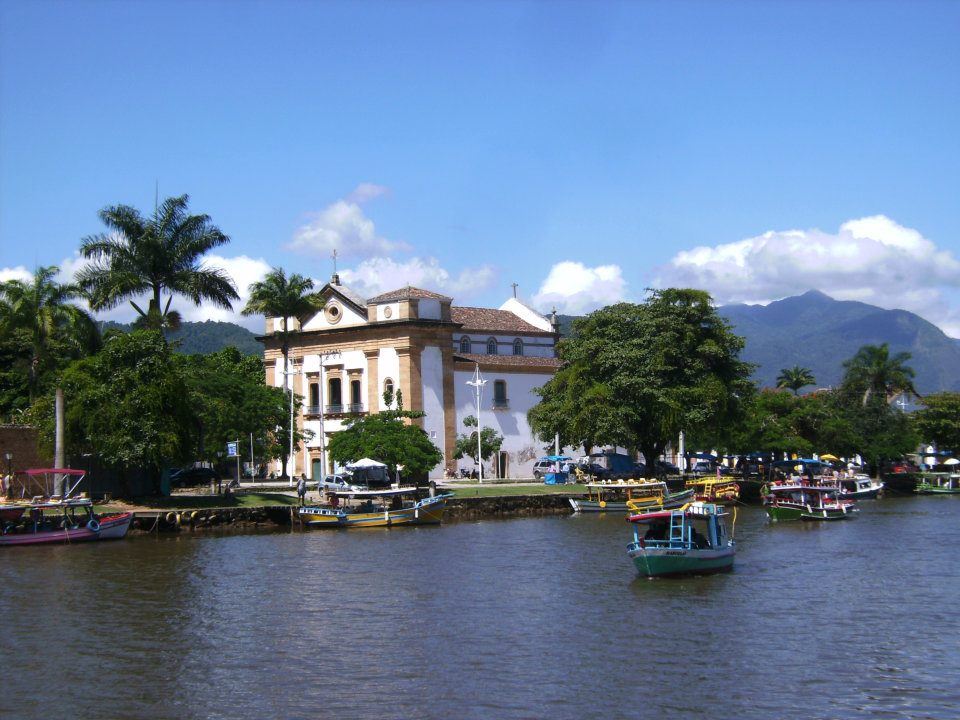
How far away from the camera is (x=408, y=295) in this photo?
7688 centimetres

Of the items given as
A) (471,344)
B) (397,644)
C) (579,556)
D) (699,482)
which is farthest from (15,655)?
(471,344)

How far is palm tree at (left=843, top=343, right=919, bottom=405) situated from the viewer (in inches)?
3927

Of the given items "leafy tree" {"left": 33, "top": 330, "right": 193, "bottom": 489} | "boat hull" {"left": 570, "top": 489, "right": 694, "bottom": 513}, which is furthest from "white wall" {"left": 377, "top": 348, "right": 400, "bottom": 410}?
"leafy tree" {"left": 33, "top": 330, "right": 193, "bottom": 489}

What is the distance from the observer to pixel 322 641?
25766mm

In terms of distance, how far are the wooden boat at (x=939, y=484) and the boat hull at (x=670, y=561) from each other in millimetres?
57597

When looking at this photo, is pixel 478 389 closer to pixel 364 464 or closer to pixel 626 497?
pixel 626 497

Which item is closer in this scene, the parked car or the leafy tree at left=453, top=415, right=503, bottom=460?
the leafy tree at left=453, top=415, right=503, bottom=460

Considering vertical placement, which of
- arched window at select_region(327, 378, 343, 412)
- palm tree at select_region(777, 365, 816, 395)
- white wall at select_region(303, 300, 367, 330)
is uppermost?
white wall at select_region(303, 300, 367, 330)

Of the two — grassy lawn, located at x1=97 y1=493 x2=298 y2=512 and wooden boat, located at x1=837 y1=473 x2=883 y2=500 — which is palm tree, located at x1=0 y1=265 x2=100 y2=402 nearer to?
grassy lawn, located at x1=97 y1=493 x2=298 y2=512

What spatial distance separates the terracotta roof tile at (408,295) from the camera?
77062mm

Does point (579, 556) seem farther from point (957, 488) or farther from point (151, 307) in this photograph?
point (957, 488)

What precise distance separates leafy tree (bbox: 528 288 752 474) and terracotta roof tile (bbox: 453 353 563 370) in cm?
974

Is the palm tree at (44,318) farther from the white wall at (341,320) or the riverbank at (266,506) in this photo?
the white wall at (341,320)

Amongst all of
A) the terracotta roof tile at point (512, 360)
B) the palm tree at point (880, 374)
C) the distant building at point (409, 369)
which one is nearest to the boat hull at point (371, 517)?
the distant building at point (409, 369)
